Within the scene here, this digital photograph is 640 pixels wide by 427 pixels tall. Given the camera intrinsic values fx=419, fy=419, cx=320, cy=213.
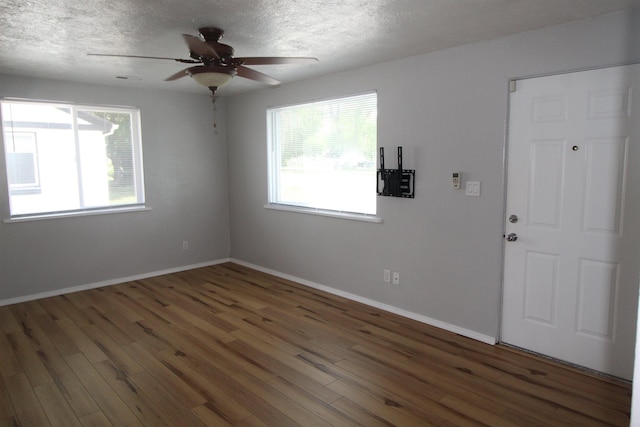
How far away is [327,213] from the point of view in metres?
4.70

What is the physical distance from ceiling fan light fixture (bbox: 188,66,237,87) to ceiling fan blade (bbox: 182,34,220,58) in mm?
112

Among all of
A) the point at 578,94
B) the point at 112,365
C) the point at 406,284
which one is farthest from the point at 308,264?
the point at 578,94

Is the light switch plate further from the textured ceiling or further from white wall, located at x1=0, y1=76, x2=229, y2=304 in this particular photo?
white wall, located at x1=0, y1=76, x2=229, y2=304

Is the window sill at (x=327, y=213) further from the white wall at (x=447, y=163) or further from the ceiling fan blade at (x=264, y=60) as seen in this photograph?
the ceiling fan blade at (x=264, y=60)

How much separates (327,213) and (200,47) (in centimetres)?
250

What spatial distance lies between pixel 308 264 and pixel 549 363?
8.85ft

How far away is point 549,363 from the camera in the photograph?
3068 mm

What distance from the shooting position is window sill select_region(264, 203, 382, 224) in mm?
4221

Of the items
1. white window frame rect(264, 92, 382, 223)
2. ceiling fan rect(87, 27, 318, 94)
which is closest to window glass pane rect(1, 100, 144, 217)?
white window frame rect(264, 92, 382, 223)

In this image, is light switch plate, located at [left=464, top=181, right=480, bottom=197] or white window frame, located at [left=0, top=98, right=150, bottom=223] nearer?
light switch plate, located at [left=464, top=181, right=480, bottom=197]

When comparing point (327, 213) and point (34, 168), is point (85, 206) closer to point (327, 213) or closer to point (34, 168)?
point (34, 168)

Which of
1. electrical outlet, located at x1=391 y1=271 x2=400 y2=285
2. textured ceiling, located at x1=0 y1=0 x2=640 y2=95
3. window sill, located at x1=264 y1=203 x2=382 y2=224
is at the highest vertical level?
textured ceiling, located at x1=0 y1=0 x2=640 y2=95

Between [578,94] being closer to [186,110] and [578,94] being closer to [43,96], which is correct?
[186,110]

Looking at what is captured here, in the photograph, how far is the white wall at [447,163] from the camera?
296 cm
